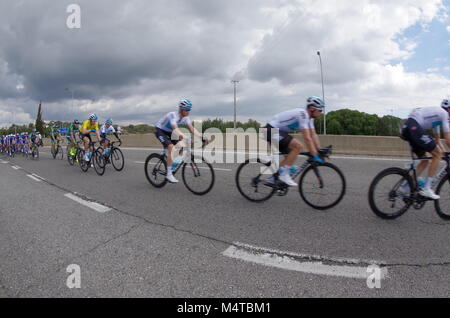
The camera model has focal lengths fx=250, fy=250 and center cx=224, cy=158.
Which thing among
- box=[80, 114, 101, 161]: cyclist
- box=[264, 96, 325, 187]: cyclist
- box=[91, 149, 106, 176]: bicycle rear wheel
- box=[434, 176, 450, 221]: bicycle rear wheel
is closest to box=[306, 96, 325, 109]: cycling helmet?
box=[264, 96, 325, 187]: cyclist

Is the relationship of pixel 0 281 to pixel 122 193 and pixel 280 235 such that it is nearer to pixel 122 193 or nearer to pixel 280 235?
pixel 280 235

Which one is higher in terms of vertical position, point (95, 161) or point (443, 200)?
point (95, 161)

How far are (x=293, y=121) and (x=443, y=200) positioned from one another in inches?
100

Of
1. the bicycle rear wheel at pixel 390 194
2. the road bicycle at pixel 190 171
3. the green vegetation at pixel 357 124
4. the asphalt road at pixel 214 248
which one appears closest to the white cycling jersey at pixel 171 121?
the road bicycle at pixel 190 171

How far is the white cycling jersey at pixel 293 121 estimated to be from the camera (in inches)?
167

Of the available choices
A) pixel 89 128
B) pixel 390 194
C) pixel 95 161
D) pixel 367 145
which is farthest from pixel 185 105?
pixel 367 145

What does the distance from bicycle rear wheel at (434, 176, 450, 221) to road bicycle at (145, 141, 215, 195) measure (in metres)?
3.79

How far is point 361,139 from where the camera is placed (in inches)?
549

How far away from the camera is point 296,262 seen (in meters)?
2.47

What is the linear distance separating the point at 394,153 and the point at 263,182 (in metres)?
11.3

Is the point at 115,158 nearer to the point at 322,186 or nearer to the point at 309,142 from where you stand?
the point at 309,142

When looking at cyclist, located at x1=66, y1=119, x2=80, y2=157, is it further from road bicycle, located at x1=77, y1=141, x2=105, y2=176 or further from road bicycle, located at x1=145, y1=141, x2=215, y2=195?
road bicycle, located at x1=145, y1=141, x2=215, y2=195

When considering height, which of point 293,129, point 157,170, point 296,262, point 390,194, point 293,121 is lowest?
point 296,262
